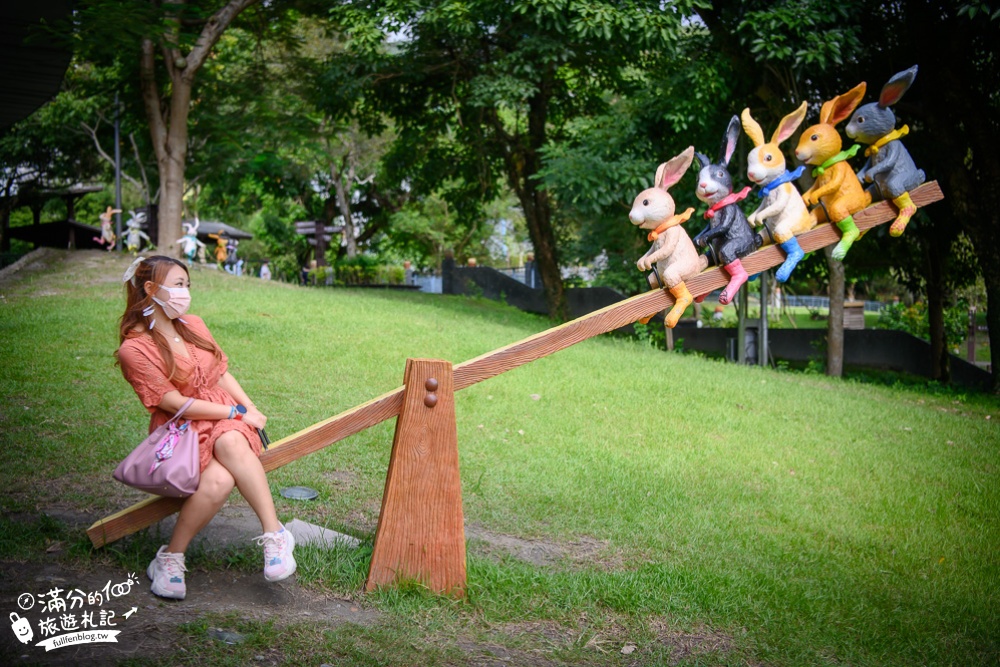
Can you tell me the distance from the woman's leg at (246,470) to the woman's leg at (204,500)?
0.04 m

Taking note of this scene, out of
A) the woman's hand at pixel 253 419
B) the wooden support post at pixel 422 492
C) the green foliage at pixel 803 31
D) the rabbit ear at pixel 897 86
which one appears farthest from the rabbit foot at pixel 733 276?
the green foliage at pixel 803 31

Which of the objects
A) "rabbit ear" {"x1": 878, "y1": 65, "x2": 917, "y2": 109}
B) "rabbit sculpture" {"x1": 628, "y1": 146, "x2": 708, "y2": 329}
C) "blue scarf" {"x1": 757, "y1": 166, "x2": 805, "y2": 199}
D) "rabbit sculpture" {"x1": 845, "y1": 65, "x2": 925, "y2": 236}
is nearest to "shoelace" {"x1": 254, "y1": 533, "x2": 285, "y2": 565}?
"rabbit sculpture" {"x1": 628, "y1": 146, "x2": 708, "y2": 329}

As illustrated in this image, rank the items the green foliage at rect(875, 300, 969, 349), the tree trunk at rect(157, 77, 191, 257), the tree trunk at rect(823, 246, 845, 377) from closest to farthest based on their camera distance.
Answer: the tree trunk at rect(823, 246, 845, 377), the tree trunk at rect(157, 77, 191, 257), the green foliage at rect(875, 300, 969, 349)

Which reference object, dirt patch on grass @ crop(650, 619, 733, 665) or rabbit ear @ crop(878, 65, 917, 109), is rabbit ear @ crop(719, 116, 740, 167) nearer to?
rabbit ear @ crop(878, 65, 917, 109)

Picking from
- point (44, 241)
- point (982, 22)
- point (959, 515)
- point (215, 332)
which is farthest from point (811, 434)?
point (44, 241)

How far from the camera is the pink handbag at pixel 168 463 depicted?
3.62m

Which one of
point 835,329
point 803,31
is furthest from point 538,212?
point 803,31

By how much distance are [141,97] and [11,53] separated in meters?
11.5

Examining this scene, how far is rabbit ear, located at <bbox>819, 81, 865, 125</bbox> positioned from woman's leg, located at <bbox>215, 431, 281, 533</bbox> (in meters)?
3.21

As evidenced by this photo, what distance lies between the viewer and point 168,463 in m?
3.62

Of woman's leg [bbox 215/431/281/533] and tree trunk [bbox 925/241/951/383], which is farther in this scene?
tree trunk [bbox 925/241/951/383]

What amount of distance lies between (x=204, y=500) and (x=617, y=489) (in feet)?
11.6

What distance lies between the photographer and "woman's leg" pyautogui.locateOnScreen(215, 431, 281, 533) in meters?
3.74

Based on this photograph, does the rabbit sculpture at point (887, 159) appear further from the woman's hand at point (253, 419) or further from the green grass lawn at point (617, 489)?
the woman's hand at point (253, 419)
